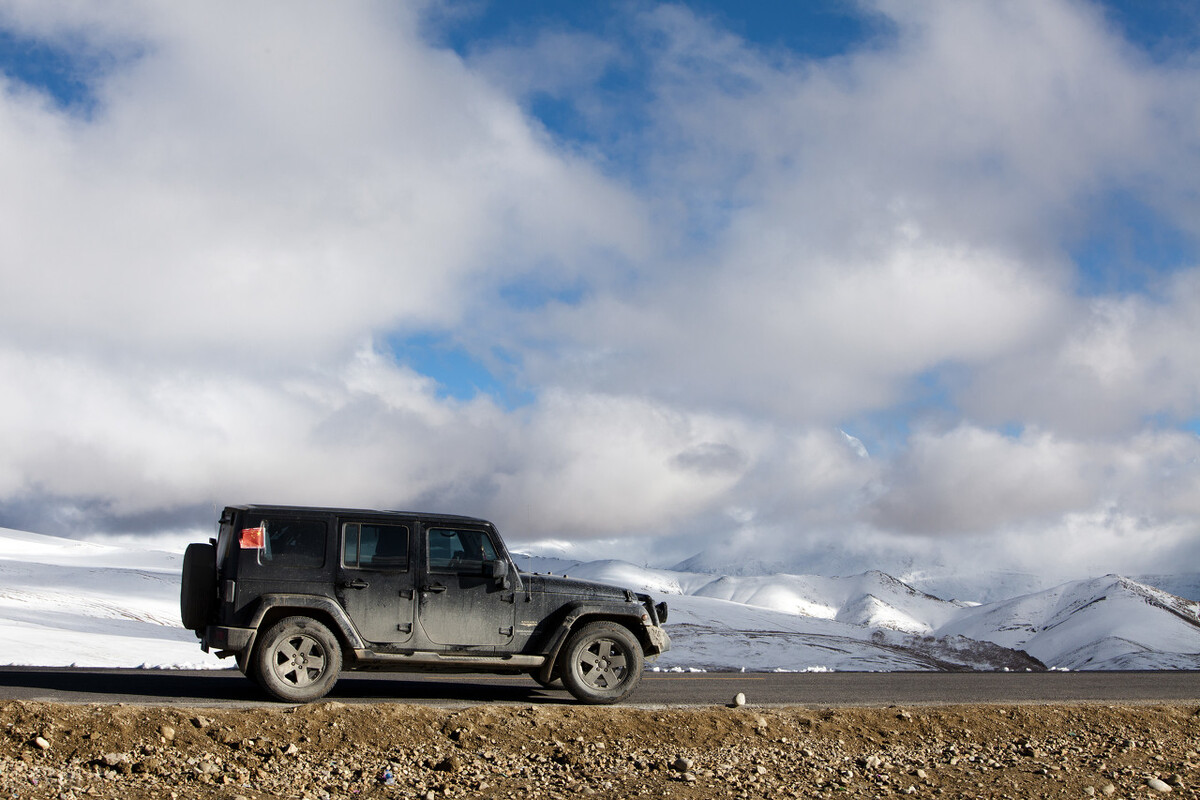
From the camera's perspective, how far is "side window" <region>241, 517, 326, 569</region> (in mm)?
11016

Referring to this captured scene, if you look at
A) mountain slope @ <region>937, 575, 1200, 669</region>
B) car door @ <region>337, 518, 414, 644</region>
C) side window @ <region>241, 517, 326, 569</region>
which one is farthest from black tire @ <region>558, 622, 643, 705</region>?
mountain slope @ <region>937, 575, 1200, 669</region>

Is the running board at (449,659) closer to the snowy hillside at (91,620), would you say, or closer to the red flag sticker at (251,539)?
the red flag sticker at (251,539)

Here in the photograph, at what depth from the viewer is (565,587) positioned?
11.7m

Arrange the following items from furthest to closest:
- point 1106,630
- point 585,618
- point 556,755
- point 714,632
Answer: point 1106,630 < point 714,632 < point 585,618 < point 556,755

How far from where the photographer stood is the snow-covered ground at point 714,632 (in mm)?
23578

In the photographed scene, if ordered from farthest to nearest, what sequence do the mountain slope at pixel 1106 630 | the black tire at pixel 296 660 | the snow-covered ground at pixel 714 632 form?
the mountain slope at pixel 1106 630, the snow-covered ground at pixel 714 632, the black tire at pixel 296 660

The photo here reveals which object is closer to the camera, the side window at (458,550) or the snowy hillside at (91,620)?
the side window at (458,550)

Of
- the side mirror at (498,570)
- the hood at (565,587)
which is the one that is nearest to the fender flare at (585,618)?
the hood at (565,587)

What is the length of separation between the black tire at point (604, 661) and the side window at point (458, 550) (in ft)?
4.53

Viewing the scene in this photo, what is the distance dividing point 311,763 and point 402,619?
2.71m

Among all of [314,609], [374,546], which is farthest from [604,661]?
[314,609]

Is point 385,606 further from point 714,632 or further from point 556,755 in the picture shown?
point 714,632

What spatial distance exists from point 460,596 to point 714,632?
63403 mm

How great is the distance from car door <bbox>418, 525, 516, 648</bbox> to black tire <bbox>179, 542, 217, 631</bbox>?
2.35 metres
